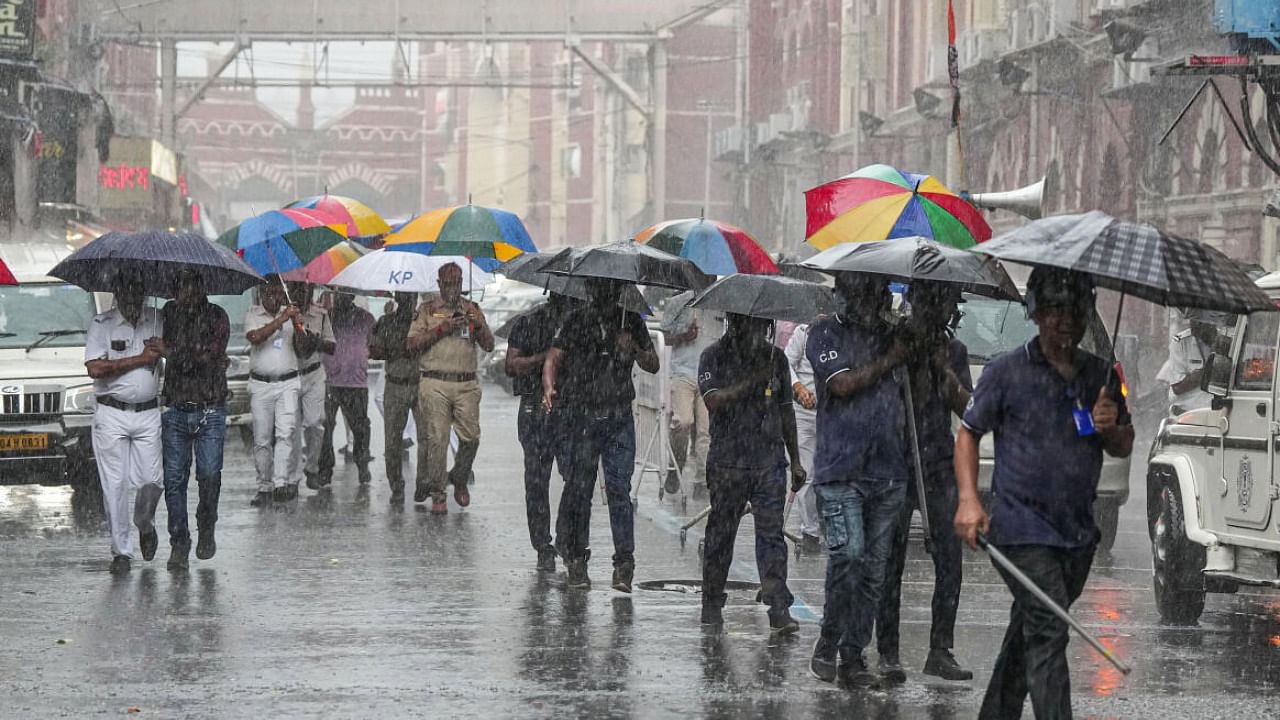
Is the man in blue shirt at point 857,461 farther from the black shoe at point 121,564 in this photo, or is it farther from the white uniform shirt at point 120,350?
the black shoe at point 121,564

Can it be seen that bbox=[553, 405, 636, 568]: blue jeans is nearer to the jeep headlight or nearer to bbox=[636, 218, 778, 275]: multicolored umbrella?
bbox=[636, 218, 778, 275]: multicolored umbrella

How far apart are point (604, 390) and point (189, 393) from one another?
260cm

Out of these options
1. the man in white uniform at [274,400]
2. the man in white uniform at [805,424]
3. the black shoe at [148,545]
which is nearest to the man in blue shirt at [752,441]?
the man in white uniform at [805,424]

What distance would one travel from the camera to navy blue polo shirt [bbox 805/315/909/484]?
8164mm

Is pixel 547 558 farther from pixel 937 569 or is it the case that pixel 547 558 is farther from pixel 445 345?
pixel 937 569

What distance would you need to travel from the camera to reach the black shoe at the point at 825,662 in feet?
27.4

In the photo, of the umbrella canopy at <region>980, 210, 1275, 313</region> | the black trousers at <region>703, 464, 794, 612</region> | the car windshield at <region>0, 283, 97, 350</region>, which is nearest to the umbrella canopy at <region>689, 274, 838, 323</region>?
the black trousers at <region>703, 464, 794, 612</region>

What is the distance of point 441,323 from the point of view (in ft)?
47.8

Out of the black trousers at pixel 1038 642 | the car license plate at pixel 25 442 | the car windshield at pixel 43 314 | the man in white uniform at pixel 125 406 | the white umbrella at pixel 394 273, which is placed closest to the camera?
the black trousers at pixel 1038 642

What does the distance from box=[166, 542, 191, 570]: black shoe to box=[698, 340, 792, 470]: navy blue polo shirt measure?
3.65 meters

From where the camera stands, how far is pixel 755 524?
966cm

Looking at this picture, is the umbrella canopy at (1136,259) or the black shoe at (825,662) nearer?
the umbrella canopy at (1136,259)

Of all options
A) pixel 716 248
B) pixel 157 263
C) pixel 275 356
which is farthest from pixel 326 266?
pixel 716 248

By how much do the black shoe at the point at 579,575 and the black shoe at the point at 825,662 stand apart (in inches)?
114
